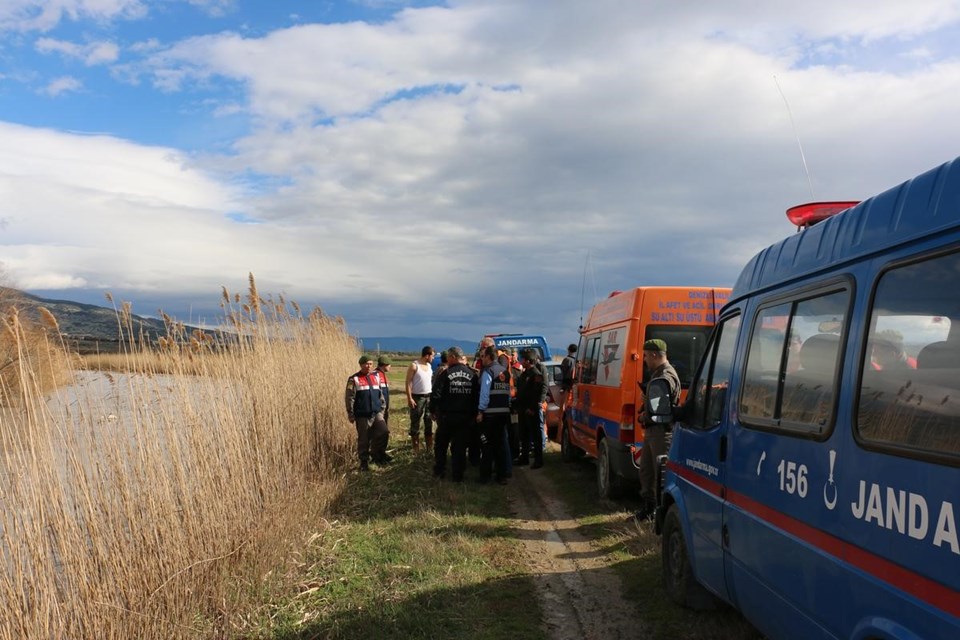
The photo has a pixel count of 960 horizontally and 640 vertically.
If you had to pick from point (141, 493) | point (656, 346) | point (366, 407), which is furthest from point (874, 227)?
point (366, 407)

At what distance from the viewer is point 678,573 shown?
17.1 feet

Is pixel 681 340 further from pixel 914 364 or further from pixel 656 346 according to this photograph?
pixel 914 364

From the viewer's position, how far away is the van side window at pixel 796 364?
3.01 meters

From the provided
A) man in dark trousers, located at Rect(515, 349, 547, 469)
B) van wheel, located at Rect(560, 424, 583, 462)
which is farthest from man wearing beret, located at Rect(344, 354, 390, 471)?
van wheel, located at Rect(560, 424, 583, 462)

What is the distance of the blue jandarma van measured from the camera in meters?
2.28

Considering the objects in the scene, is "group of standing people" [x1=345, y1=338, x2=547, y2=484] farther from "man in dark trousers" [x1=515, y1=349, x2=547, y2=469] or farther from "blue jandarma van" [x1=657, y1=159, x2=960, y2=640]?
"blue jandarma van" [x1=657, y1=159, x2=960, y2=640]

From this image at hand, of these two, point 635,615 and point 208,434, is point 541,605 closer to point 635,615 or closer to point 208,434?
point 635,615

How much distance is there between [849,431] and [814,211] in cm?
200

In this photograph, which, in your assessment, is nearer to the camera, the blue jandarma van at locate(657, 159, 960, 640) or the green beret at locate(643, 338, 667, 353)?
the blue jandarma van at locate(657, 159, 960, 640)

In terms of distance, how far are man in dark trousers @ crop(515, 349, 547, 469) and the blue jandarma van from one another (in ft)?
22.8

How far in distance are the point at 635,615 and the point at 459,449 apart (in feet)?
16.7

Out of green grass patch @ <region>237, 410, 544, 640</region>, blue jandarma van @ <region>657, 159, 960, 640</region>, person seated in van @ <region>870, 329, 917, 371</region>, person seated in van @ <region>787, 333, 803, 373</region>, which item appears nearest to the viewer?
blue jandarma van @ <region>657, 159, 960, 640</region>

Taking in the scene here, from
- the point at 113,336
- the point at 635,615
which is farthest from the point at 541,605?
the point at 113,336

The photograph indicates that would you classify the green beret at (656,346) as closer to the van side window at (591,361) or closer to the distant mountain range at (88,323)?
the van side window at (591,361)
